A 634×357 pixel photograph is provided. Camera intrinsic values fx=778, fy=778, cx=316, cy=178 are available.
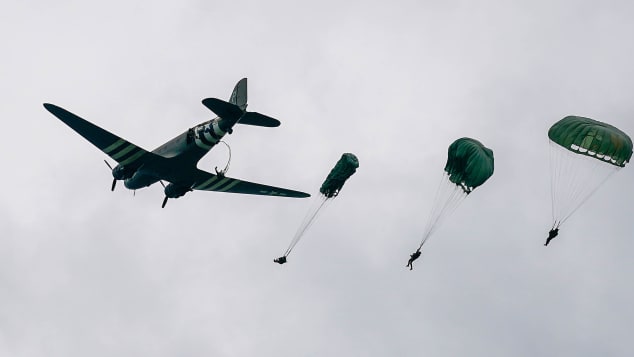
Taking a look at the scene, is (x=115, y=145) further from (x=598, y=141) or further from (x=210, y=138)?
(x=598, y=141)

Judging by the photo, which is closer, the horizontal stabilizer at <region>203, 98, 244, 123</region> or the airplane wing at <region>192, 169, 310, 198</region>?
the horizontal stabilizer at <region>203, 98, 244, 123</region>

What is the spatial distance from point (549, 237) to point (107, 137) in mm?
31240

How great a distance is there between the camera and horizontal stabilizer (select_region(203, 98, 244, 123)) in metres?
51.4

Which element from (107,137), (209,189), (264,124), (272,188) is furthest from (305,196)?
(107,137)

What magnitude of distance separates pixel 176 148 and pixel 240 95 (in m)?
6.51

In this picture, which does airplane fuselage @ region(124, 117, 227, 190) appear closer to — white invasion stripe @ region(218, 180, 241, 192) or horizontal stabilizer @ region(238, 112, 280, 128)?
horizontal stabilizer @ region(238, 112, 280, 128)

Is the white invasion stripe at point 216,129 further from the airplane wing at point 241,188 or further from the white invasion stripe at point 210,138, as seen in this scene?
the airplane wing at point 241,188

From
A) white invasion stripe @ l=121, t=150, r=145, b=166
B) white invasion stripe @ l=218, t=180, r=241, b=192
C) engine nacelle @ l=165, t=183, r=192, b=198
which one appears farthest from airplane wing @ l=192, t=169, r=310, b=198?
white invasion stripe @ l=121, t=150, r=145, b=166

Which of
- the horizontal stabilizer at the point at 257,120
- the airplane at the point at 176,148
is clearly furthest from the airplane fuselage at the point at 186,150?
the horizontal stabilizer at the point at 257,120

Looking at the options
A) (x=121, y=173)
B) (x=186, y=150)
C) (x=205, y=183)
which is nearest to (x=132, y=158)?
(x=121, y=173)

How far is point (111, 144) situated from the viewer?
5656 cm

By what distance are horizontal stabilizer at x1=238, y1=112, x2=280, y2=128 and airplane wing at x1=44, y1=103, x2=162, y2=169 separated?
304 inches

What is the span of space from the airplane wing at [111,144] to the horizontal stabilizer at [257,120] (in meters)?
7.73

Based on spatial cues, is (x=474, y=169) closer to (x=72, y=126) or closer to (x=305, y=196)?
(x=305, y=196)
